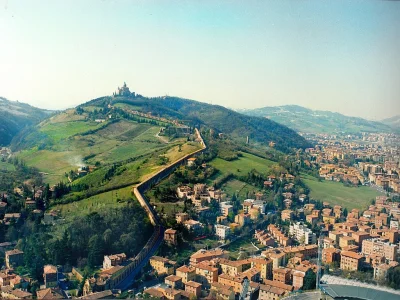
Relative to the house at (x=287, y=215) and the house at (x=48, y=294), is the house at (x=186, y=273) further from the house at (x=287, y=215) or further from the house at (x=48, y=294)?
the house at (x=287, y=215)

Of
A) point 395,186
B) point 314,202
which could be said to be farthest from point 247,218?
point 395,186

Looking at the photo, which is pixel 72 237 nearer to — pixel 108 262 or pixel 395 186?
pixel 108 262

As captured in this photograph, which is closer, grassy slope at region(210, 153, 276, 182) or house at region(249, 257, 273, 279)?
house at region(249, 257, 273, 279)

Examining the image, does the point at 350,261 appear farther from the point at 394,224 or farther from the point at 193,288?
the point at 193,288

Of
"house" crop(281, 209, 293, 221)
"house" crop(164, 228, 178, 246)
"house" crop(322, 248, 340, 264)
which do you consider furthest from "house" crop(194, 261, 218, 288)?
"house" crop(281, 209, 293, 221)

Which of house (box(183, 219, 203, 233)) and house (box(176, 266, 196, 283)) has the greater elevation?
house (box(183, 219, 203, 233))

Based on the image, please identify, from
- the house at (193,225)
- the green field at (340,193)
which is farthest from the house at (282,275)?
the green field at (340,193)

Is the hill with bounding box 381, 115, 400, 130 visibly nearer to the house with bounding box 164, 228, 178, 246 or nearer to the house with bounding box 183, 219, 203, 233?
the house with bounding box 183, 219, 203, 233

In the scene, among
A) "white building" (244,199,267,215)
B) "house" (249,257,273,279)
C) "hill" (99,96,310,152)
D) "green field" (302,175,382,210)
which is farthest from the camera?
"hill" (99,96,310,152)
